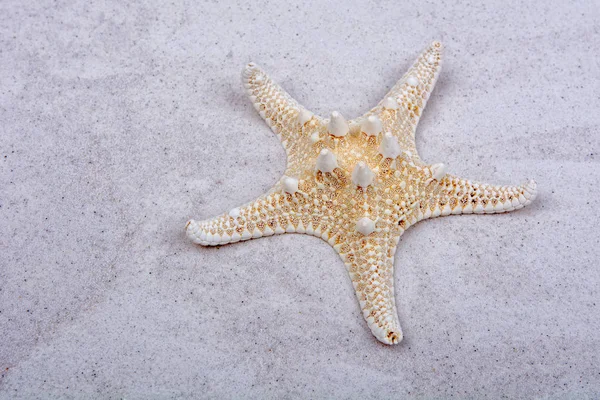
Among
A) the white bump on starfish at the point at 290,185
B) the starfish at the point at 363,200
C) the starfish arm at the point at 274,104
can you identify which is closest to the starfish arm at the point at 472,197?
the starfish at the point at 363,200

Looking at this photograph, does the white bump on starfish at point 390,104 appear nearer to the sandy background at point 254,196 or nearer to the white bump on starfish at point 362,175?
the sandy background at point 254,196

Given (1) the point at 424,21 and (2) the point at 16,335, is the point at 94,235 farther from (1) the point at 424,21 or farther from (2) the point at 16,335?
(1) the point at 424,21

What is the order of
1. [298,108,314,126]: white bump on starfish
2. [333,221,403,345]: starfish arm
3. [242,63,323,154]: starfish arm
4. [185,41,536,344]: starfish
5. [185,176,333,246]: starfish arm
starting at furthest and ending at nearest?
[242,63,323,154]: starfish arm, [298,108,314,126]: white bump on starfish, [185,176,333,246]: starfish arm, [185,41,536,344]: starfish, [333,221,403,345]: starfish arm

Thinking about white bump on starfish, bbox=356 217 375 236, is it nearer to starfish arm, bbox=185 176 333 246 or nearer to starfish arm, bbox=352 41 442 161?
starfish arm, bbox=185 176 333 246

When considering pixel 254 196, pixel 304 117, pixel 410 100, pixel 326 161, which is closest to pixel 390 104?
pixel 410 100

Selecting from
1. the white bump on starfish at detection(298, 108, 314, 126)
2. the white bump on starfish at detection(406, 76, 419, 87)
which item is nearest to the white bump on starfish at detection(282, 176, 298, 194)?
the white bump on starfish at detection(298, 108, 314, 126)

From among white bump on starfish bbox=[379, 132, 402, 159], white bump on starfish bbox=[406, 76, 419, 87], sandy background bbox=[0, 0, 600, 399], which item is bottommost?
sandy background bbox=[0, 0, 600, 399]
